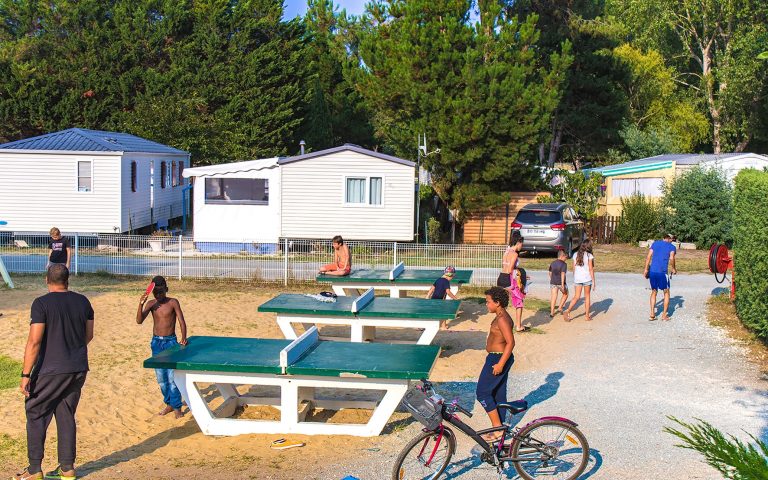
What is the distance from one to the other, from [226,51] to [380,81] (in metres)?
15.2

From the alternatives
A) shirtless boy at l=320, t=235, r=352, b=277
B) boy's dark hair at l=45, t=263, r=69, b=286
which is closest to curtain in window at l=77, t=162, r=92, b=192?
shirtless boy at l=320, t=235, r=352, b=277

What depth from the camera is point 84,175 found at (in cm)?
2611

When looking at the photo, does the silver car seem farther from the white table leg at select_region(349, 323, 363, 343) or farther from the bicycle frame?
the bicycle frame

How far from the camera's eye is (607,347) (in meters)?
13.4

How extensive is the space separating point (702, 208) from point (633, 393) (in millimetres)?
18248

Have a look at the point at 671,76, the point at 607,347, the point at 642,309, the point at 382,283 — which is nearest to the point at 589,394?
the point at 607,347

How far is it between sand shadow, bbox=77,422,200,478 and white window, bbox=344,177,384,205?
Result: 54.0ft

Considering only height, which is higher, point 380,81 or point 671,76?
point 671,76

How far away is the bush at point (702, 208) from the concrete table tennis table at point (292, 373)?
65.5ft

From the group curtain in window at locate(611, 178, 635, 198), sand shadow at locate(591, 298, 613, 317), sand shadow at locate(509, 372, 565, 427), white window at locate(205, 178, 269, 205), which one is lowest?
sand shadow at locate(509, 372, 565, 427)

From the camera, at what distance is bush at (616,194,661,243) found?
2805 cm

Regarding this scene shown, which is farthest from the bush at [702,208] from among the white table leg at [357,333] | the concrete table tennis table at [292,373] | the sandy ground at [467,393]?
the concrete table tennis table at [292,373]

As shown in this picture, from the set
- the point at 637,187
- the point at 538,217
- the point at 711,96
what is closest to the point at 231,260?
the point at 538,217

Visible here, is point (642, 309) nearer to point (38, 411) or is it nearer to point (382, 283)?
point (382, 283)
